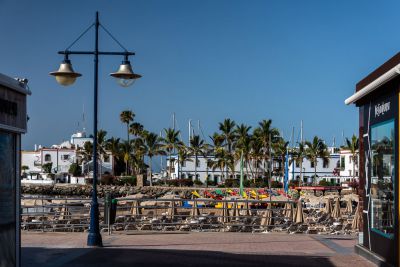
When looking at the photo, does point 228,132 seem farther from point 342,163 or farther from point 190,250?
point 190,250

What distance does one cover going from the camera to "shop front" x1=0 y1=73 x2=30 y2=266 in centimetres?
1066

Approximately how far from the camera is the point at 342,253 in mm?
17391

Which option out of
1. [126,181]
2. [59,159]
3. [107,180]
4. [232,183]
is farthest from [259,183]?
[59,159]

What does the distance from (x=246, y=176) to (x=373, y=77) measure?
10615cm

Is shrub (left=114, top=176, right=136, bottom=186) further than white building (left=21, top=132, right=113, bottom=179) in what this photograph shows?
No

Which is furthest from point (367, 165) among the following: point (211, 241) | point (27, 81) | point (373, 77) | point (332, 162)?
point (332, 162)

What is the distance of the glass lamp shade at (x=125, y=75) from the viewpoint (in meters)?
18.4

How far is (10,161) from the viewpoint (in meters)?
11.0

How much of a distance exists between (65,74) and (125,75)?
1525 millimetres

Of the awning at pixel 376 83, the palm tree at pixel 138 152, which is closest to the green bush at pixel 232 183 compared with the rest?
the palm tree at pixel 138 152

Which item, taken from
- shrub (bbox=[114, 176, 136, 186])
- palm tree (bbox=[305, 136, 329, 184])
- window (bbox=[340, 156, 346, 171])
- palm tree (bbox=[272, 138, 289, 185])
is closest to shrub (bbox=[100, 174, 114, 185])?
shrub (bbox=[114, 176, 136, 186])

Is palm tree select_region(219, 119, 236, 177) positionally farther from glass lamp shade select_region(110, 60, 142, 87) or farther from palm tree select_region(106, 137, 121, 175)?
glass lamp shade select_region(110, 60, 142, 87)

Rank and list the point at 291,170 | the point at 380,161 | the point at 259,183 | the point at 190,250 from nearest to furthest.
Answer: the point at 380,161 < the point at 190,250 < the point at 259,183 < the point at 291,170

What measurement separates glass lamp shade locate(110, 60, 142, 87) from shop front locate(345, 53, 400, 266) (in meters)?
5.54
